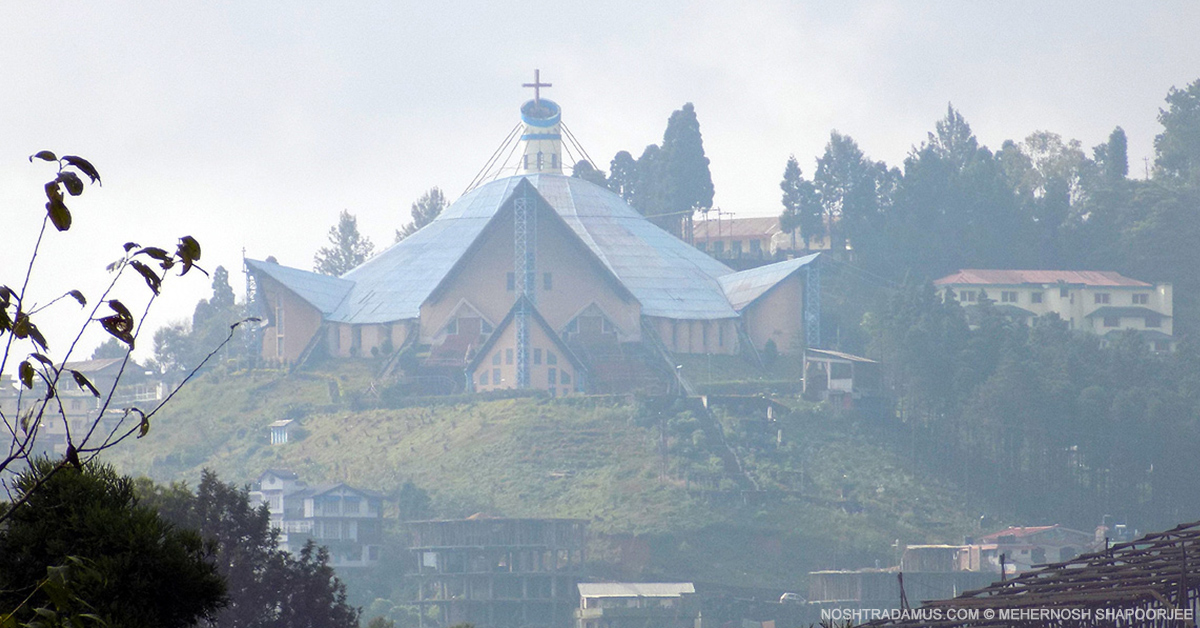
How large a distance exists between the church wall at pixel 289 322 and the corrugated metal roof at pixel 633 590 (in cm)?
3037

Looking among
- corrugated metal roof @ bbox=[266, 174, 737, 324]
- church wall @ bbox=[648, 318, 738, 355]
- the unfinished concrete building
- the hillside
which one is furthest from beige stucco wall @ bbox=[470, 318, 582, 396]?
the unfinished concrete building

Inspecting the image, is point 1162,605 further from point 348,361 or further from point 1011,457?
point 348,361

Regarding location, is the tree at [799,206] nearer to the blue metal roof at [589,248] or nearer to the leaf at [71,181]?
the blue metal roof at [589,248]

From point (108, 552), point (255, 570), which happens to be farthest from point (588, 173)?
point (108, 552)

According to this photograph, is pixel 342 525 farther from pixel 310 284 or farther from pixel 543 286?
pixel 310 284

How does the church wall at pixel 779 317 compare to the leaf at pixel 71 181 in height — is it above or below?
above

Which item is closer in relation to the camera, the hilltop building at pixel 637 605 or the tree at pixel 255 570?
the tree at pixel 255 570

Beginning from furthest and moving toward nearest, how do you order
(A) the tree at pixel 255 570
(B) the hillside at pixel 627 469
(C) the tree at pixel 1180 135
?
1. (C) the tree at pixel 1180 135
2. (B) the hillside at pixel 627 469
3. (A) the tree at pixel 255 570

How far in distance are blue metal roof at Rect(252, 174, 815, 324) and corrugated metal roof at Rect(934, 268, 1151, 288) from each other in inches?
438

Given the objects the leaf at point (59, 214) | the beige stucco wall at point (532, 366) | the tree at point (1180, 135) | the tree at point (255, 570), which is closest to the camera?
the leaf at point (59, 214)

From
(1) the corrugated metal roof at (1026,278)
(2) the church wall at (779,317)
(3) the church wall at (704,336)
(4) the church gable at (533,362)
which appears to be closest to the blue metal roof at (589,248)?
(3) the church wall at (704,336)

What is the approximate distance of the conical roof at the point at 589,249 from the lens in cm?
7600

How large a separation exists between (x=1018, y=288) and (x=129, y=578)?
78122mm

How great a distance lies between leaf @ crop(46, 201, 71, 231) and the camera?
730cm
